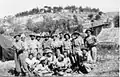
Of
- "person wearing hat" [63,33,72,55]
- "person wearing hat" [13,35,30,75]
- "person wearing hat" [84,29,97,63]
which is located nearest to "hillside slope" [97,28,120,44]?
"person wearing hat" [84,29,97,63]

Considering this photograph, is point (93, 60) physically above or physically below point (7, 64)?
above

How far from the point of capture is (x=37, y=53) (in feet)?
34.1

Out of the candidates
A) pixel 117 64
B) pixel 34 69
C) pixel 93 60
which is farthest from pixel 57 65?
pixel 117 64

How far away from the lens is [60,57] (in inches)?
398

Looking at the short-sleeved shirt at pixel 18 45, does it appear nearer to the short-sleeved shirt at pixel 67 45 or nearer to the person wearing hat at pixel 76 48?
the short-sleeved shirt at pixel 67 45

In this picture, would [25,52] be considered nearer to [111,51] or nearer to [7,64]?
[7,64]

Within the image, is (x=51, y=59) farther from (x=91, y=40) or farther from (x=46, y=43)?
(x=91, y=40)

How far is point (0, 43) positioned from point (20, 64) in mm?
4500

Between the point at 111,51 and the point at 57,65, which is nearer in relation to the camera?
the point at 57,65

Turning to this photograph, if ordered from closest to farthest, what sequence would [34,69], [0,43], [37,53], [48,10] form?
1. [34,69]
2. [37,53]
3. [0,43]
4. [48,10]

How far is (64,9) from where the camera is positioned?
103375 millimetres

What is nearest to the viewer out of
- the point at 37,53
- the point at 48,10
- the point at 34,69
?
the point at 34,69

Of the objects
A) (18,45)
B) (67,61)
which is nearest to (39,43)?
(18,45)

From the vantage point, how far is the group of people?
31.8 feet
